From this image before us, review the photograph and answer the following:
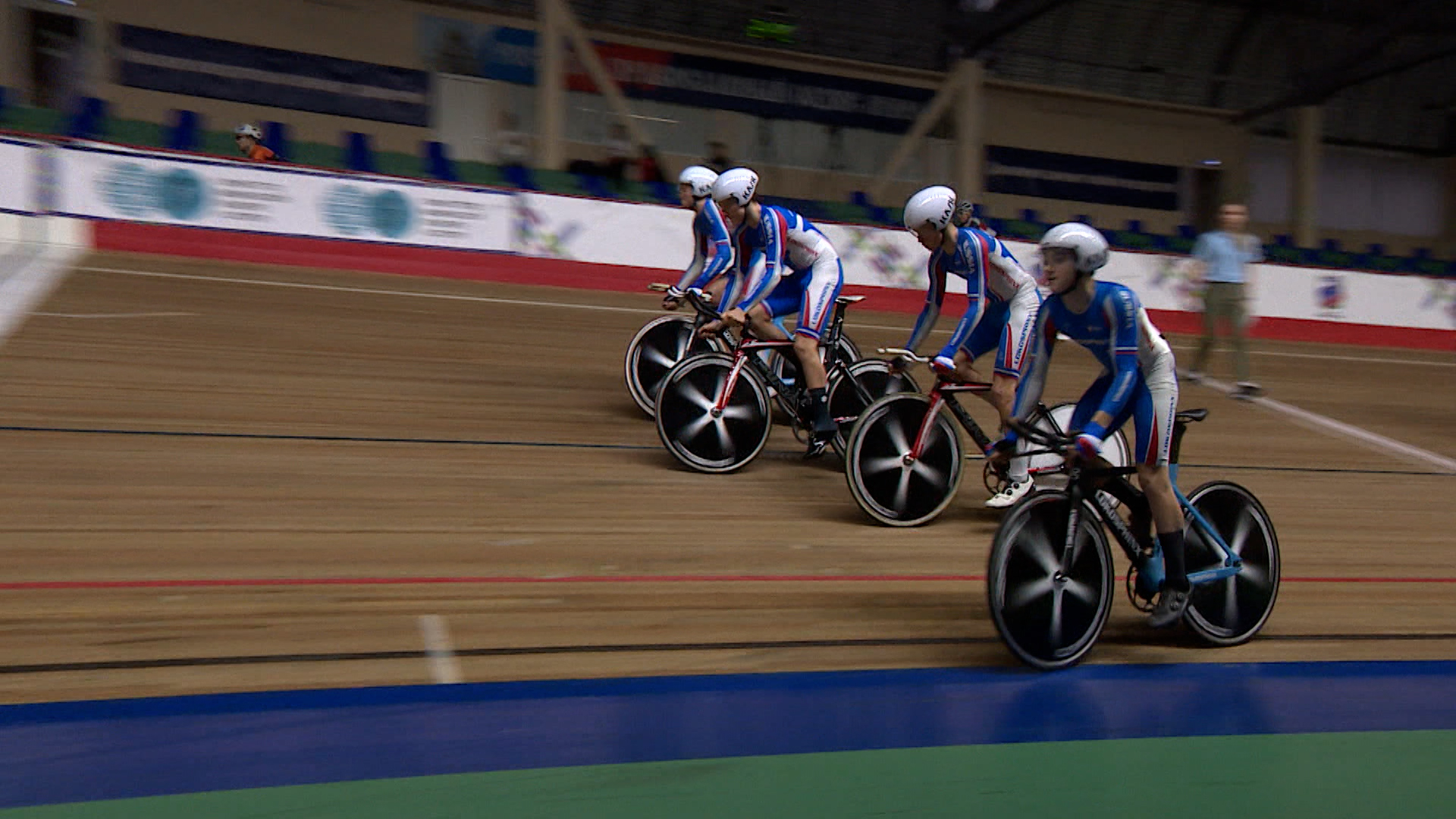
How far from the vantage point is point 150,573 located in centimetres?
359

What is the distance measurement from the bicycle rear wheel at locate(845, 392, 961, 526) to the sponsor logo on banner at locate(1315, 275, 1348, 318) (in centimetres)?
1070

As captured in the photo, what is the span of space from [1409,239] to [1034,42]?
995cm

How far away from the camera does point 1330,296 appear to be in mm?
13664

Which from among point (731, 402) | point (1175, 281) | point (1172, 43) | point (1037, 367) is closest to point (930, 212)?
point (731, 402)

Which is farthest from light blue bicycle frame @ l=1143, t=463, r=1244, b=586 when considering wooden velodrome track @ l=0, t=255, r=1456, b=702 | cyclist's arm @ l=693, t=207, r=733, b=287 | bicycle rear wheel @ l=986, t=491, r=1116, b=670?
cyclist's arm @ l=693, t=207, r=733, b=287

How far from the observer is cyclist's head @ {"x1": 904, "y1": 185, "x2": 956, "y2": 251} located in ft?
15.2

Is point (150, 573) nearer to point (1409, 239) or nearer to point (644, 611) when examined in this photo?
point (644, 611)

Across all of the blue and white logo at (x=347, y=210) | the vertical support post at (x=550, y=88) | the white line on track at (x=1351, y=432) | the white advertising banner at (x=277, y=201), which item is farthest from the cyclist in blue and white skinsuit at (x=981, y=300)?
the vertical support post at (x=550, y=88)

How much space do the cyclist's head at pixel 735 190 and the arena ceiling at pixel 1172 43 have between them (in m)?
12.2

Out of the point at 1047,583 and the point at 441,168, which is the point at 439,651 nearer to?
the point at 1047,583

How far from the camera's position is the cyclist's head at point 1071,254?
125 inches

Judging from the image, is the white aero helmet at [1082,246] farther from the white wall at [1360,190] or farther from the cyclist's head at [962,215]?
the white wall at [1360,190]

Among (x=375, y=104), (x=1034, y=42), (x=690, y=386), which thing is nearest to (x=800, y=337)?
(x=690, y=386)

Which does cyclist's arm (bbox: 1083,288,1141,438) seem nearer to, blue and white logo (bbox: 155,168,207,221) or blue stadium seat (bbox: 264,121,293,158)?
blue and white logo (bbox: 155,168,207,221)
